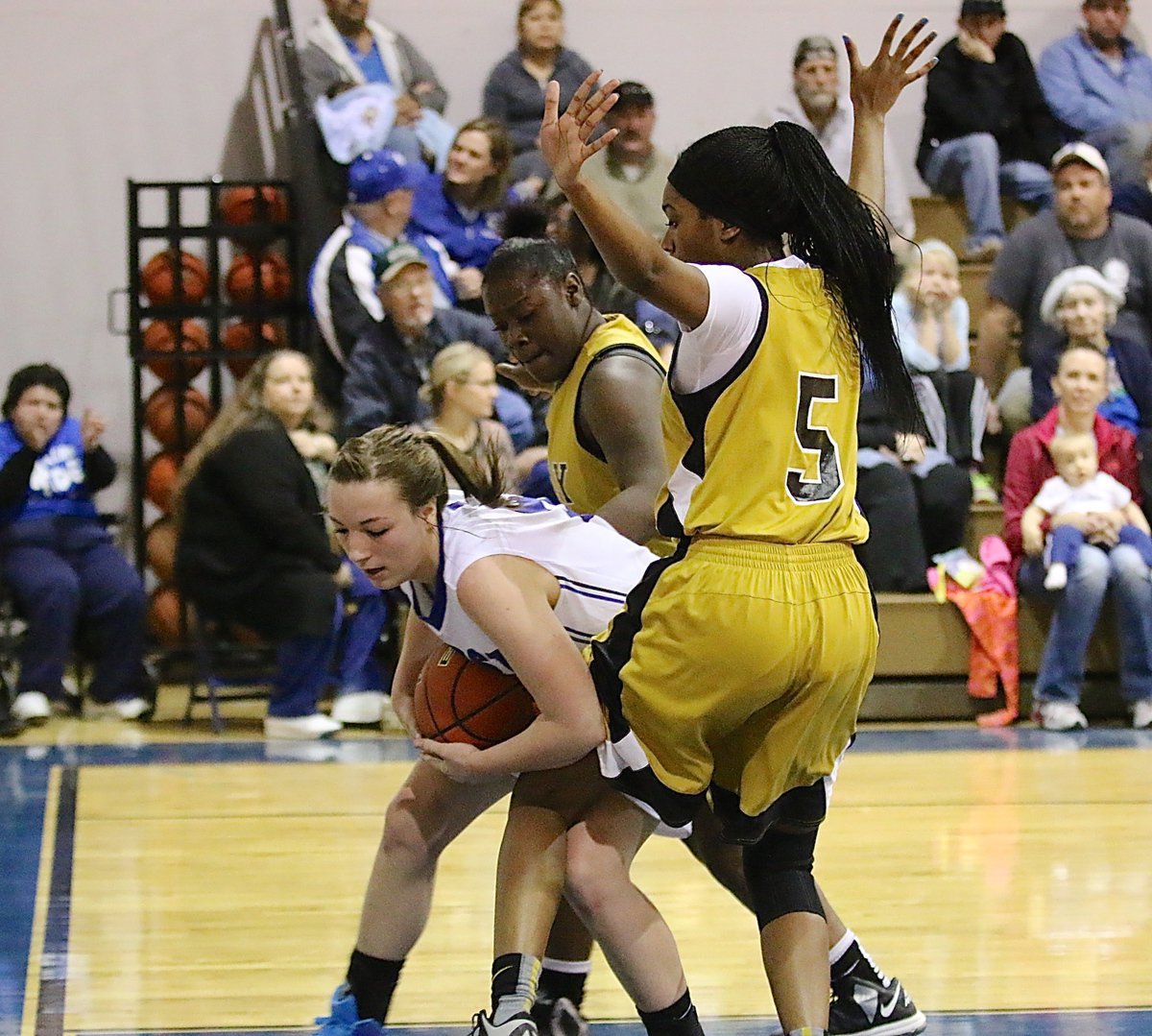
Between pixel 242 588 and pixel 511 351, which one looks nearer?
pixel 511 351

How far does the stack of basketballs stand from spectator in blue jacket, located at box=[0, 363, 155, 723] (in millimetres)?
583

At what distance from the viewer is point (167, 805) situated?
5.46 m

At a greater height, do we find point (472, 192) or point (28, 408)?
point (472, 192)

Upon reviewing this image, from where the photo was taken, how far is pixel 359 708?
6926 mm

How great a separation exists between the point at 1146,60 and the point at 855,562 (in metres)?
7.31

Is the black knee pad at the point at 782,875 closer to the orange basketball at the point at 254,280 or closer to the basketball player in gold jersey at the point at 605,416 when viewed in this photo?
the basketball player in gold jersey at the point at 605,416

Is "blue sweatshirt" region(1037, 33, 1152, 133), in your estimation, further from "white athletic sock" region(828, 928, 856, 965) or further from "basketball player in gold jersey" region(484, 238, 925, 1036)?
"white athletic sock" region(828, 928, 856, 965)

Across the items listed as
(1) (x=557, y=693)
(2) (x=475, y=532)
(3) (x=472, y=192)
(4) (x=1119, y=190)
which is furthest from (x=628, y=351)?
(4) (x=1119, y=190)

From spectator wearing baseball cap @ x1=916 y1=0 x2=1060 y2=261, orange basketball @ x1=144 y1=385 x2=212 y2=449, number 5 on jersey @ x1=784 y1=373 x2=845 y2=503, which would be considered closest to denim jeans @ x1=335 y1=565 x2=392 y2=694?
orange basketball @ x1=144 y1=385 x2=212 y2=449

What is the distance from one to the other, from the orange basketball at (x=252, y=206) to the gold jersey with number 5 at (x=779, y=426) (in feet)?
19.2

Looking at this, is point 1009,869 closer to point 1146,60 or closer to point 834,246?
point 834,246

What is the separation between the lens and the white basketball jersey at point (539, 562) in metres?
2.95

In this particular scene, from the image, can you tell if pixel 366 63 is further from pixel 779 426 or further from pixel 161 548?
pixel 779 426

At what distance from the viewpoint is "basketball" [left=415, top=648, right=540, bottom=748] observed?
300 cm
